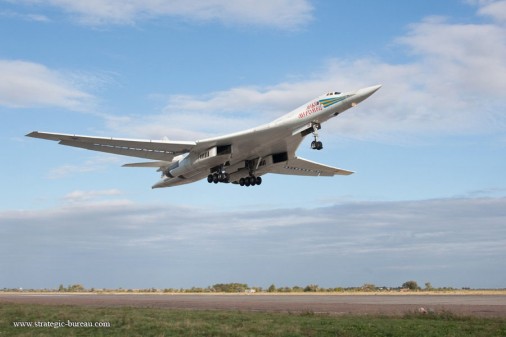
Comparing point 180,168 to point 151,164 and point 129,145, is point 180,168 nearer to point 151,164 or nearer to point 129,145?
point 129,145

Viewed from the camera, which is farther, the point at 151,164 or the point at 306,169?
the point at 306,169

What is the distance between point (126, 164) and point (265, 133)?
12209mm

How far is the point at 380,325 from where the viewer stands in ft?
61.3

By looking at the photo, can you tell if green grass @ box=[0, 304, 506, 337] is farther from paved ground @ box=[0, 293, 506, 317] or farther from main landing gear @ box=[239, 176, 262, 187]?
main landing gear @ box=[239, 176, 262, 187]

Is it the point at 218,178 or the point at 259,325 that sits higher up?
the point at 218,178

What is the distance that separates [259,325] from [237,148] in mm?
17242

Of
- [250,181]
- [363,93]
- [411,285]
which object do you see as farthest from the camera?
[411,285]

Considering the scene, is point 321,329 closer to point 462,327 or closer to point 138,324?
point 462,327

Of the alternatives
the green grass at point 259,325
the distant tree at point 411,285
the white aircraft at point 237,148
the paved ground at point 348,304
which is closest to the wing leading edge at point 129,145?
the white aircraft at point 237,148

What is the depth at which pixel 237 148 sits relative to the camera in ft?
115

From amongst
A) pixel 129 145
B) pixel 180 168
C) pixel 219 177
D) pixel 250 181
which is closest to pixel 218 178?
pixel 219 177

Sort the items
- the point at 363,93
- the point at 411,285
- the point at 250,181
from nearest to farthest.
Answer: the point at 363,93 → the point at 250,181 → the point at 411,285

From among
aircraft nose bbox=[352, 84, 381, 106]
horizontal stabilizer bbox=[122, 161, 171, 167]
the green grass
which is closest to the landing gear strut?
horizontal stabilizer bbox=[122, 161, 171, 167]

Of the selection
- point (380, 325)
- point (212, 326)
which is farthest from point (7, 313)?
point (380, 325)
